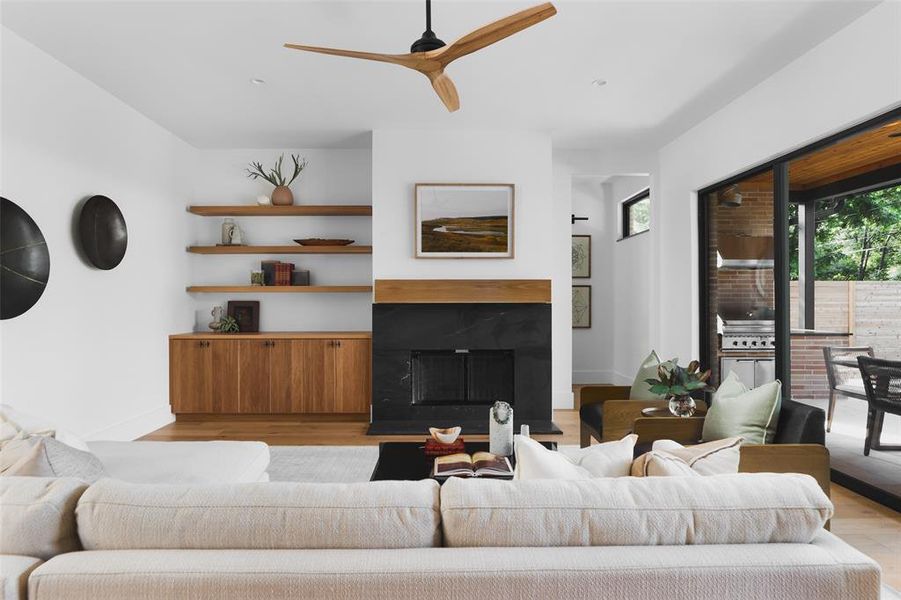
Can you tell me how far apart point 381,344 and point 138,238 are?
87.1 inches

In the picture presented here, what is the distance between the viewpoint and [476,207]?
521 centimetres

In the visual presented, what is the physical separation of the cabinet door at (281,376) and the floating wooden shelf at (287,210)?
1292 mm

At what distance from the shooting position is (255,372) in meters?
5.34

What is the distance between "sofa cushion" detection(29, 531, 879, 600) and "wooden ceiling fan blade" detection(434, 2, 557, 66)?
1.82 meters

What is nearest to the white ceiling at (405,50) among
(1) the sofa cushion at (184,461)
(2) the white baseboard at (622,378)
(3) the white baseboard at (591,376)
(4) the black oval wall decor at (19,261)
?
(4) the black oval wall decor at (19,261)

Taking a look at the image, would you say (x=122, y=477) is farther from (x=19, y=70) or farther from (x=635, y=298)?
(x=635, y=298)

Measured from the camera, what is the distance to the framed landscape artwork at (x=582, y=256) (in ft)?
24.9

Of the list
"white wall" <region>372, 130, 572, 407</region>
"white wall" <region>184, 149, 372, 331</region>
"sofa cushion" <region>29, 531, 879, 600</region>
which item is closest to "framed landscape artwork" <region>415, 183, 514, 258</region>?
"white wall" <region>372, 130, 572, 407</region>

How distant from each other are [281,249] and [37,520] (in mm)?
4612

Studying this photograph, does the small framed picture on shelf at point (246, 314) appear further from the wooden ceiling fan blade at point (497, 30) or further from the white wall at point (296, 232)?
the wooden ceiling fan blade at point (497, 30)

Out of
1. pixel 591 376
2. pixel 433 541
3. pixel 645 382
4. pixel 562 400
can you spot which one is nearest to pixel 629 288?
pixel 591 376

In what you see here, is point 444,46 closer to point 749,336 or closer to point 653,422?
point 653,422

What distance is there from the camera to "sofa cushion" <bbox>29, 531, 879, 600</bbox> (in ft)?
3.77

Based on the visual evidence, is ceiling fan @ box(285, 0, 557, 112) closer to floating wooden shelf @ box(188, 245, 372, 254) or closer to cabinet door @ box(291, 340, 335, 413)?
floating wooden shelf @ box(188, 245, 372, 254)
